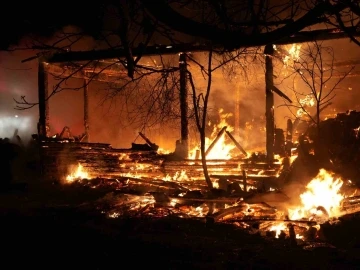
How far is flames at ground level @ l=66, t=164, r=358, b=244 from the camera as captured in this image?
Result: 7445 millimetres

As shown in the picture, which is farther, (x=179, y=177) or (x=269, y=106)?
(x=179, y=177)

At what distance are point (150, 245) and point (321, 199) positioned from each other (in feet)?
16.0

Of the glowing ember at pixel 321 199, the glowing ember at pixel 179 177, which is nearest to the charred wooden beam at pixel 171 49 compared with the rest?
the glowing ember at pixel 321 199

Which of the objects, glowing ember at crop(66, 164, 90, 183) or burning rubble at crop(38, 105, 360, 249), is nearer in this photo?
burning rubble at crop(38, 105, 360, 249)

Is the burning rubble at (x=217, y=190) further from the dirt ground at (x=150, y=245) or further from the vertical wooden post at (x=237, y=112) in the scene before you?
the vertical wooden post at (x=237, y=112)

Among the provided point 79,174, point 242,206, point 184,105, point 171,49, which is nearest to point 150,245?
point 242,206

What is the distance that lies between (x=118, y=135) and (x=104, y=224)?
14.2 meters

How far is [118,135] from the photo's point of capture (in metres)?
21.8

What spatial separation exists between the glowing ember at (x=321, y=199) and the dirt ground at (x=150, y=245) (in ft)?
3.67

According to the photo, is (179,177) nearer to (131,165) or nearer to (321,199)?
(131,165)

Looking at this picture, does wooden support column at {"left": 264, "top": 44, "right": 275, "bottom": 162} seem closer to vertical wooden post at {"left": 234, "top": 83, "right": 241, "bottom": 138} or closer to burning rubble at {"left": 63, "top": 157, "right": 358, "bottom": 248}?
burning rubble at {"left": 63, "top": 157, "right": 358, "bottom": 248}

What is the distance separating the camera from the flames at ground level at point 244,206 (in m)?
7.45

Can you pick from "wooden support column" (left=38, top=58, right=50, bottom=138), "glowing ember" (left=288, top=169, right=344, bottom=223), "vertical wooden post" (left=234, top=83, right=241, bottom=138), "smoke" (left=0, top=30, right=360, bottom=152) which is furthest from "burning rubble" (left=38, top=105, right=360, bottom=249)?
"smoke" (left=0, top=30, right=360, bottom=152)

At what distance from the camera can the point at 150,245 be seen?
6.43 m
